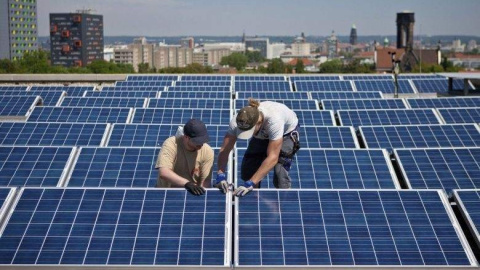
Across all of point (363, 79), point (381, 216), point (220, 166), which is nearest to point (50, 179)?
point (220, 166)

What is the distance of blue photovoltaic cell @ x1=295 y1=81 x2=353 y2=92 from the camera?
35844mm

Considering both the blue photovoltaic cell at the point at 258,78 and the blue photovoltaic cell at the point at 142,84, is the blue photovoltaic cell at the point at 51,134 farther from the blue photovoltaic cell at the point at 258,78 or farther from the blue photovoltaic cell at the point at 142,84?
the blue photovoltaic cell at the point at 258,78

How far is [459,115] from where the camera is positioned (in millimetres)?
21219

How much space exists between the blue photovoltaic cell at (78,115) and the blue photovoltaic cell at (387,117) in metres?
6.19

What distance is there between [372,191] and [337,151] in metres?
4.31

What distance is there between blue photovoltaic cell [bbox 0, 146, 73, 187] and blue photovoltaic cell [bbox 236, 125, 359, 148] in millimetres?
4670

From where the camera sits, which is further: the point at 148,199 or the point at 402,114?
the point at 402,114

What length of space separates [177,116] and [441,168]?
389 inches

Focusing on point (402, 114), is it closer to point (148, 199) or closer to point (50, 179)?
point (50, 179)

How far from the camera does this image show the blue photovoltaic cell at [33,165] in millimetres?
11836

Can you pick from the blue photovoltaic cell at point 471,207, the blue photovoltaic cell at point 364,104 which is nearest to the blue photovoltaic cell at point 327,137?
the blue photovoltaic cell at point 471,207

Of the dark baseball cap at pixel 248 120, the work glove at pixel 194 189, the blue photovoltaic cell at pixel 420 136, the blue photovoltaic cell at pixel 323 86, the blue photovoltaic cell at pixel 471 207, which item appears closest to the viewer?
the work glove at pixel 194 189

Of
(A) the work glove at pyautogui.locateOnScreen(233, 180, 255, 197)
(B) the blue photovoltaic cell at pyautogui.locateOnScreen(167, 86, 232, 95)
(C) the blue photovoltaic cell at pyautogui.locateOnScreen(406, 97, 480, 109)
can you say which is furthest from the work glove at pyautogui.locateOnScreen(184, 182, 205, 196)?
(B) the blue photovoltaic cell at pyautogui.locateOnScreen(167, 86, 232, 95)

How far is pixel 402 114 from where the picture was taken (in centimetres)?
2061
